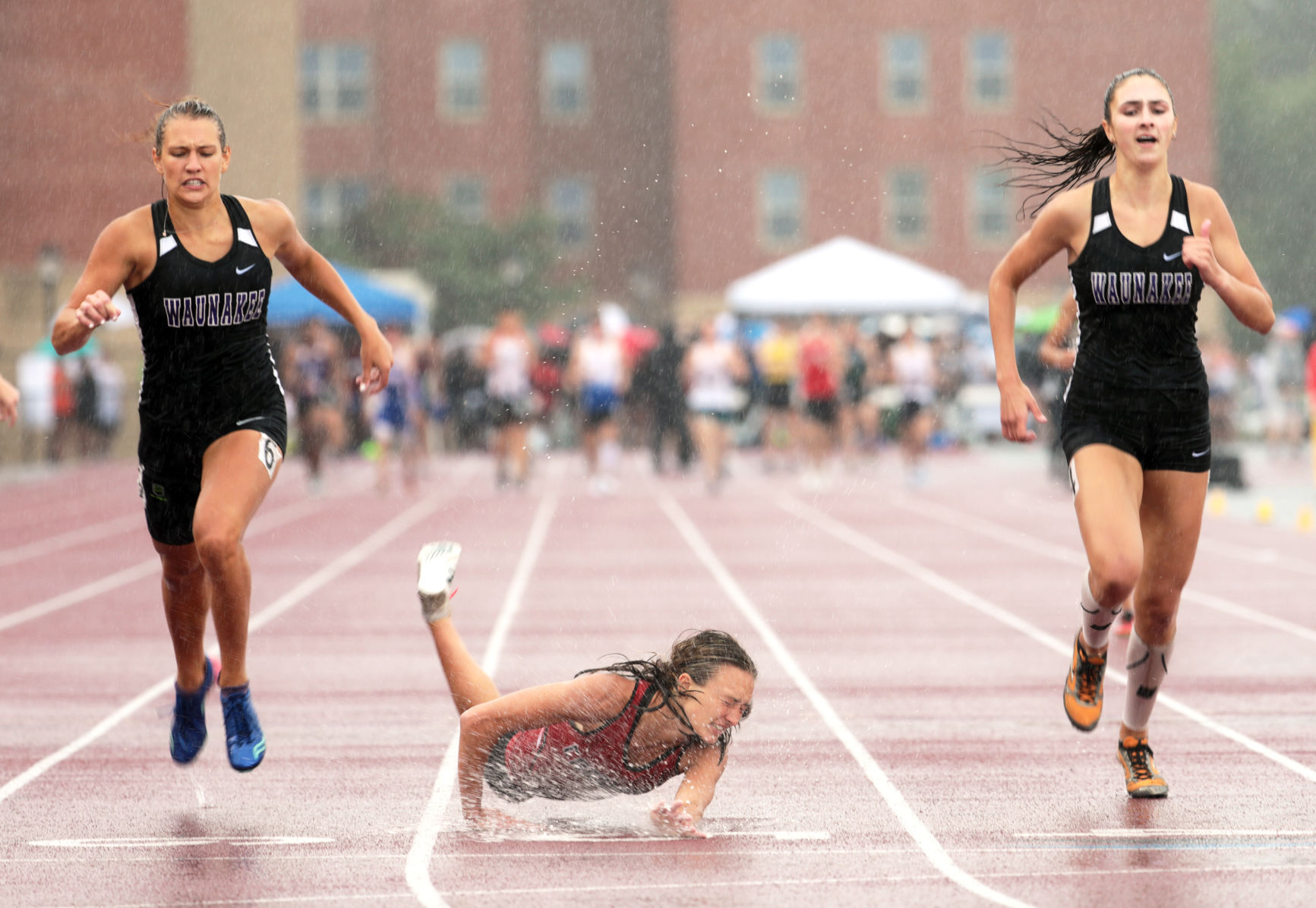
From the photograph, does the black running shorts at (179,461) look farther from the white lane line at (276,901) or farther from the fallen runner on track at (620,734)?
the white lane line at (276,901)

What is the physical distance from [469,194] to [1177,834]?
5177 cm

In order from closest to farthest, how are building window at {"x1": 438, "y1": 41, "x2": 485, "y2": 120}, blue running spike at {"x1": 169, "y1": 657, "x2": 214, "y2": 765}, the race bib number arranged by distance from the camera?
1. the race bib number
2. blue running spike at {"x1": 169, "y1": 657, "x2": 214, "y2": 765}
3. building window at {"x1": 438, "y1": 41, "x2": 485, "y2": 120}

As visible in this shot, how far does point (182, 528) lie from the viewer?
600cm

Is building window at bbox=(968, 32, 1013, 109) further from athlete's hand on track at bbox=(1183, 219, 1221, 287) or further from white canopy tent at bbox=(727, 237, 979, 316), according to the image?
athlete's hand on track at bbox=(1183, 219, 1221, 287)

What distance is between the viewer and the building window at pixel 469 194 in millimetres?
55938

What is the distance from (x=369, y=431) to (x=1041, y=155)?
2189 cm

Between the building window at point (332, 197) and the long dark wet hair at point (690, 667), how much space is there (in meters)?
51.1

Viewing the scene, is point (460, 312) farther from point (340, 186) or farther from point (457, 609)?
point (457, 609)

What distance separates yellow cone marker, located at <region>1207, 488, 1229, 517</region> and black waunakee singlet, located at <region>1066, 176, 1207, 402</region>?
41.4ft

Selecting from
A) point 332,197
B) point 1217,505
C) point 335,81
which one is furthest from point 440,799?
point 335,81

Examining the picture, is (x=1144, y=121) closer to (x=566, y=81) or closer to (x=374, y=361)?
(x=374, y=361)

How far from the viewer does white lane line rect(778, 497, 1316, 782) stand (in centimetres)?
672

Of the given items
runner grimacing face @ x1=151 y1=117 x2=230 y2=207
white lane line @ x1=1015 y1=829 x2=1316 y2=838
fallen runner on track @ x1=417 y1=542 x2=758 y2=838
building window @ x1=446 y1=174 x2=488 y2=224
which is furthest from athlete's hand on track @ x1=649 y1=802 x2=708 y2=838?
building window @ x1=446 y1=174 x2=488 y2=224

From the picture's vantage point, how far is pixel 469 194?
56031 mm
